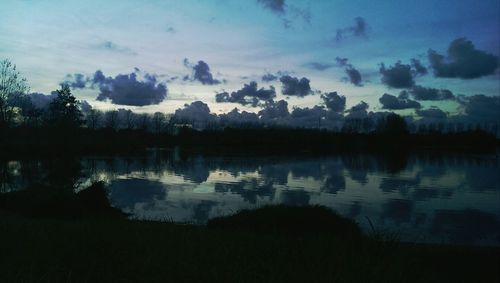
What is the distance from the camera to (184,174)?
53.3 metres

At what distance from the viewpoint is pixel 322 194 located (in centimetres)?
3712

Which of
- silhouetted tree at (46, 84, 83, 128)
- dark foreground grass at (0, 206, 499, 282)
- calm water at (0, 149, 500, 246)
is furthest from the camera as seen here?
silhouetted tree at (46, 84, 83, 128)

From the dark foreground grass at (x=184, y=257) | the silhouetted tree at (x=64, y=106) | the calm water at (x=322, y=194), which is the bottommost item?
the calm water at (x=322, y=194)

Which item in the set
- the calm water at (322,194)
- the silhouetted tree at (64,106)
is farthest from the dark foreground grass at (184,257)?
the silhouetted tree at (64,106)

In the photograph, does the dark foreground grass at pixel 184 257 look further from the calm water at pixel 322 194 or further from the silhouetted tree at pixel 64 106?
the silhouetted tree at pixel 64 106

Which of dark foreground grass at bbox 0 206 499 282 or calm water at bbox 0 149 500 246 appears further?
calm water at bbox 0 149 500 246

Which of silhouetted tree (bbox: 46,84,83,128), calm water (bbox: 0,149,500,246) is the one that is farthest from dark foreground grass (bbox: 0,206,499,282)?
silhouetted tree (bbox: 46,84,83,128)

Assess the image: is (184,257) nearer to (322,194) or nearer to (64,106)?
(322,194)

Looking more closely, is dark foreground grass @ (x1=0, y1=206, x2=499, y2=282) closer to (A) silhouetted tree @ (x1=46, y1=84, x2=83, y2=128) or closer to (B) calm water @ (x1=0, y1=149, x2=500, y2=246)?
(B) calm water @ (x1=0, y1=149, x2=500, y2=246)

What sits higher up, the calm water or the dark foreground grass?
the dark foreground grass

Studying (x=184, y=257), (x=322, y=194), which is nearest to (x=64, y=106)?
(x=322, y=194)

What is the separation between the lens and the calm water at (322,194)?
83.5 ft

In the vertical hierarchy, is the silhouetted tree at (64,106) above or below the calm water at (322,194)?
above

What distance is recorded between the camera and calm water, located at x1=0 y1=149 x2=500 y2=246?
83.5 ft
